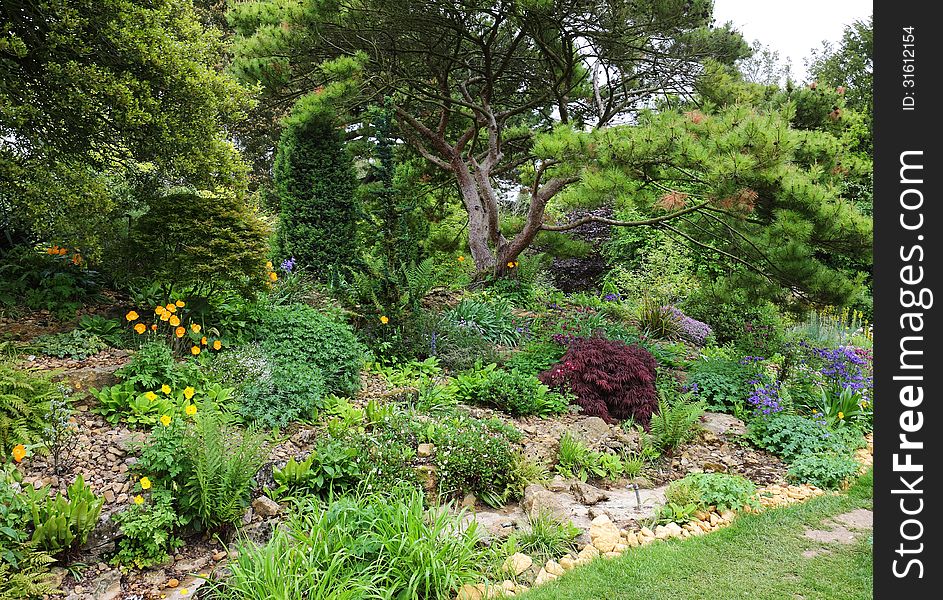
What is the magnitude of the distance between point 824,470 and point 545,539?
237 centimetres

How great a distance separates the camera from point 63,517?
8.99ft

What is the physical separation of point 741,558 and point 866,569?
58 centimetres

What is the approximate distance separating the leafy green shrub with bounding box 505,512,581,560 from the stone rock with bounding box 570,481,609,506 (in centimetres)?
49

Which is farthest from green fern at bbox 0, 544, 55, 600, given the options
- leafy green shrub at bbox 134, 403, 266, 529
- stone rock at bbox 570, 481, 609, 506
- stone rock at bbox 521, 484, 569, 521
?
stone rock at bbox 570, 481, 609, 506

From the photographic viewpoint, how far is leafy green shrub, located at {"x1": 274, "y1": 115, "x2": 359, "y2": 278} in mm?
7207

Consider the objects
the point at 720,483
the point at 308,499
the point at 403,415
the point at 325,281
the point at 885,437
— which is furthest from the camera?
the point at 325,281

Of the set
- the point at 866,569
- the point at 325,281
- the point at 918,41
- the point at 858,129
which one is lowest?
the point at 866,569

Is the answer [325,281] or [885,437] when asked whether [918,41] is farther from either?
[325,281]

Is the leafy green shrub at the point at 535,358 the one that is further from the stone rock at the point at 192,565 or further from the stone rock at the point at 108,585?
the stone rock at the point at 108,585

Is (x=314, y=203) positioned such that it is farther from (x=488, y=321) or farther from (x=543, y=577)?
(x=543, y=577)

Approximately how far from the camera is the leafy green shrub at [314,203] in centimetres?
721

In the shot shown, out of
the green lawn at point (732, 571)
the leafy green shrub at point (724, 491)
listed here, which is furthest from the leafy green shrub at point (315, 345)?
the leafy green shrub at point (724, 491)

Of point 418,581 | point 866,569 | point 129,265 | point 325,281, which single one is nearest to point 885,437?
point 866,569

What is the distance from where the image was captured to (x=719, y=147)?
14.7 ft
